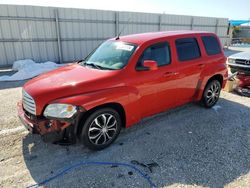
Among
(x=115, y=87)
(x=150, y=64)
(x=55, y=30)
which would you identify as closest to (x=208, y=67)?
(x=150, y=64)

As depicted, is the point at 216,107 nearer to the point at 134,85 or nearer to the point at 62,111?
the point at 134,85

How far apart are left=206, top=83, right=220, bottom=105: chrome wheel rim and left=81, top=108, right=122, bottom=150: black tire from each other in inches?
102

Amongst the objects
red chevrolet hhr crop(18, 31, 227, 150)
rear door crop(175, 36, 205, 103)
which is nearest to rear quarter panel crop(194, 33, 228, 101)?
red chevrolet hhr crop(18, 31, 227, 150)

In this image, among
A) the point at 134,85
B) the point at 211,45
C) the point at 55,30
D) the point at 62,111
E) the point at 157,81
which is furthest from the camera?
Answer: the point at 55,30

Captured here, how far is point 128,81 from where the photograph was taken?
3.45 metres

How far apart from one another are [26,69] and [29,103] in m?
6.67

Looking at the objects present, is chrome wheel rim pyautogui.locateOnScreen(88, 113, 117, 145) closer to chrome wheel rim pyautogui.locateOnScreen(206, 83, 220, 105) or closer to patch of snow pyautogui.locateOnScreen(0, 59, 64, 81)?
chrome wheel rim pyautogui.locateOnScreen(206, 83, 220, 105)

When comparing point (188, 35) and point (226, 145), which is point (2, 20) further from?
point (226, 145)

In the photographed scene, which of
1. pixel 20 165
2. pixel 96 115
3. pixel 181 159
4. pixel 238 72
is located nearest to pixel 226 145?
pixel 181 159

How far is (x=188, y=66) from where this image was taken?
4.33 m

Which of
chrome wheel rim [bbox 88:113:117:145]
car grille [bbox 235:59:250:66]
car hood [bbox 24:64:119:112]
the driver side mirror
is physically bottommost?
chrome wheel rim [bbox 88:113:117:145]

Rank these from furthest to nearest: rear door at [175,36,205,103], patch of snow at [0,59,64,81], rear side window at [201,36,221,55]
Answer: patch of snow at [0,59,64,81] → rear side window at [201,36,221,55] → rear door at [175,36,205,103]

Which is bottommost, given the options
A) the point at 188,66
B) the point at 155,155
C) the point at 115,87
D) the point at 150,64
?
the point at 155,155

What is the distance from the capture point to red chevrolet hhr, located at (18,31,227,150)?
118 inches
